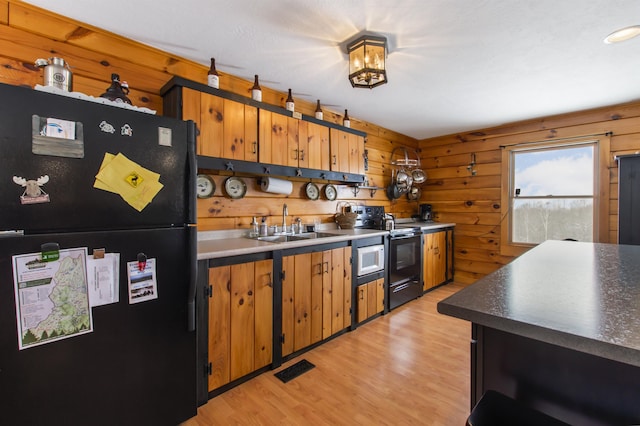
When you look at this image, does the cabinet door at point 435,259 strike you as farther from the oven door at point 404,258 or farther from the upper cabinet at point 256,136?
the upper cabinet at point 256,136

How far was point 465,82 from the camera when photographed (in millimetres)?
2629

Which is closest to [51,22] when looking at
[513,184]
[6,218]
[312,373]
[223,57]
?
[223,57]

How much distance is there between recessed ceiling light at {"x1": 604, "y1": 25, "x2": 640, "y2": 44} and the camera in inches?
71.5

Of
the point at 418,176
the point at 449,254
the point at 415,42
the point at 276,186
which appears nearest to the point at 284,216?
the point at 276,186

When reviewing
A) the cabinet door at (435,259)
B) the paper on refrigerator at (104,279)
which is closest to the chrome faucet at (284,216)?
the paper on refrigerator at (104,279)

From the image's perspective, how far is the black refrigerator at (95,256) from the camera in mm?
1089

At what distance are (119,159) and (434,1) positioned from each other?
182 centimetres

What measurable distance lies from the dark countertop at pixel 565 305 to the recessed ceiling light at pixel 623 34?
156cm

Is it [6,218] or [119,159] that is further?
[119,159]

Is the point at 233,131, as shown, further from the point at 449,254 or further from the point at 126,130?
the point at 449,254

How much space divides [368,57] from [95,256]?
1860 mm

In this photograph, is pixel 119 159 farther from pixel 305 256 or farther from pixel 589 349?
pixel 589 349

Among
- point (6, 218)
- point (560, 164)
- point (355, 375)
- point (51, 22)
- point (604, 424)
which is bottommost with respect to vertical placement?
point (355, 375)

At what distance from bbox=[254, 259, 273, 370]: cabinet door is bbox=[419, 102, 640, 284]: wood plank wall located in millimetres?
3415
